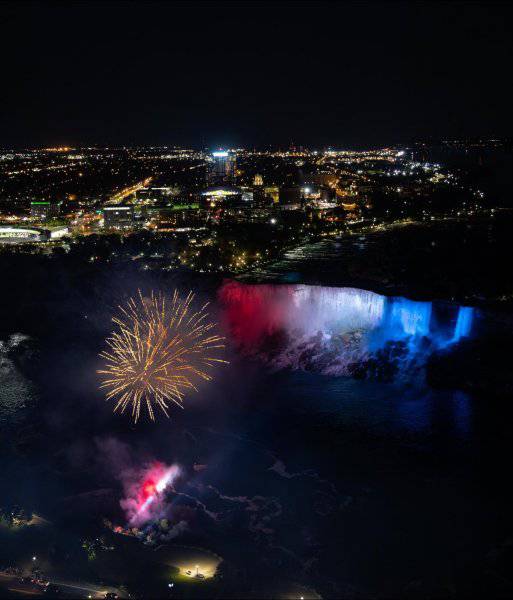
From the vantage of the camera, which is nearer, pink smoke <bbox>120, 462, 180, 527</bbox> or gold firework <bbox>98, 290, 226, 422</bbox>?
pink smoke <bbox>120, 462, 180, 527</bbox>

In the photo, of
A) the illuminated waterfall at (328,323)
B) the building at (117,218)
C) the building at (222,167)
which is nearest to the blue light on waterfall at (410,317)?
the illuminated waterfall at (328,323)

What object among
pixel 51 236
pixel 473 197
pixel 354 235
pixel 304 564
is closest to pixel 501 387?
pixel 304 564

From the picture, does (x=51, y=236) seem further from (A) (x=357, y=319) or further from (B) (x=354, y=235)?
(A) (x=357, y=319)

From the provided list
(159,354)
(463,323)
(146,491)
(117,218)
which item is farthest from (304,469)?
(117,218)

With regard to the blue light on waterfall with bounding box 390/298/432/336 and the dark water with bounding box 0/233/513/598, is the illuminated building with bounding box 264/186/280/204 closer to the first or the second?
the blue light on waterfall with bounding box 390/298/432/336

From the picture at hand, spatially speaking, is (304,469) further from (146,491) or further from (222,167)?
(222,167)

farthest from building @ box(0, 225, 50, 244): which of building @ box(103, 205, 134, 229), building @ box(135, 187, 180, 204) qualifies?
building @ box(135, 187, 180, 204)

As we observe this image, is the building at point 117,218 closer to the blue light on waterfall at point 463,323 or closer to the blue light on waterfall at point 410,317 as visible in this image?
the blue light on waterfall at point 410,317
